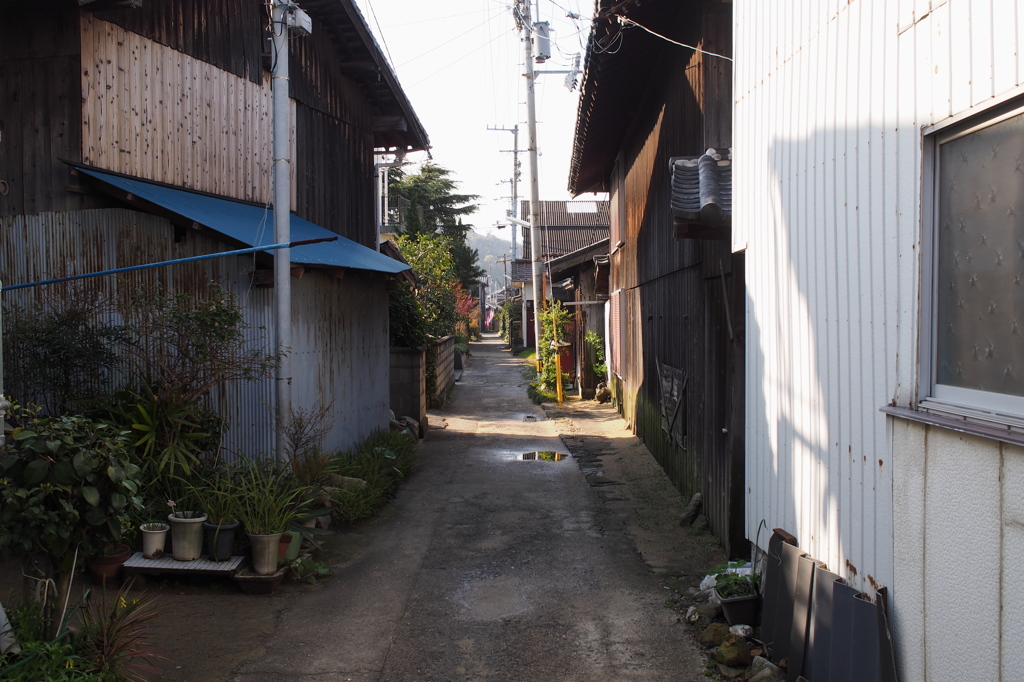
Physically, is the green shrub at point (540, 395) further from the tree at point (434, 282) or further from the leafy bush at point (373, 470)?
the leafy bush at point (373, 470)

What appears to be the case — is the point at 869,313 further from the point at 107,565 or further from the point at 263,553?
the point at 107,565

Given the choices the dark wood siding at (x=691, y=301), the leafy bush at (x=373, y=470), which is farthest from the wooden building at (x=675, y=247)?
the leafy bush at (x=373, y=470)

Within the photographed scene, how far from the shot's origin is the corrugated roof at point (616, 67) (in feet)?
27.3

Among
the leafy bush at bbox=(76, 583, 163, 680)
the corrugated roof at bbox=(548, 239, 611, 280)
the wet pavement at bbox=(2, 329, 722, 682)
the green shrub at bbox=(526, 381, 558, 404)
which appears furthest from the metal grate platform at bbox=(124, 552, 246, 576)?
the corrugated roof at bbox=(548, 239, 611, 280)

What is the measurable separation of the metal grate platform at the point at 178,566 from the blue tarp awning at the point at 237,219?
2921 millimetres

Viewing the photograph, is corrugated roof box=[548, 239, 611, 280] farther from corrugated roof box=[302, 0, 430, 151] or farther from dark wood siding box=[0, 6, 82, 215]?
dark wood siding box=[0, 6, 82, 215]

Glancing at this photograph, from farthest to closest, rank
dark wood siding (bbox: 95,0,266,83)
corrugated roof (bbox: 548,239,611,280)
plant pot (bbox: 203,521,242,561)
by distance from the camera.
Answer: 1. corrugated roof (bbox: 548,239,611,280)
2. dark wood siding (bbox: 95,0,266,83)
3. plant pot (bbox: 203,521,242,561)

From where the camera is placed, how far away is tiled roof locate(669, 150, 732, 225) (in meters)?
6.23

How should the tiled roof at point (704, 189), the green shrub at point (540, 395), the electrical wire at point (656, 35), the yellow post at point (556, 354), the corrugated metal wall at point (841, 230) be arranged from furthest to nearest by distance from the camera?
1. the green shrub at point (540, 395)
2. the yellow post at point (556, 354)
3. the electrical wire at point (656, 35)
4. the tiled roof at point (704, 189)
5. the corrugated metal wall at point (841, 230)

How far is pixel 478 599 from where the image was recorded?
5879mm

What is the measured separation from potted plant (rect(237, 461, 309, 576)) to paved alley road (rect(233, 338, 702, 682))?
1.44ft

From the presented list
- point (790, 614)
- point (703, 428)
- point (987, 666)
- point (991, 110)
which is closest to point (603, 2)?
point (703, 428)

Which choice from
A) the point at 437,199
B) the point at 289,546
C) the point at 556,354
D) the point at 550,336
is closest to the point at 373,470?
the point at 289,546

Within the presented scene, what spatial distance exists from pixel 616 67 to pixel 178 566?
7.89 meters
